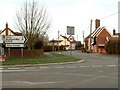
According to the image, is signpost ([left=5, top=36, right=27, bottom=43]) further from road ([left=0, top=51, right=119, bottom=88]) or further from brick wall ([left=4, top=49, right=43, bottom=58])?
road ([left=0, top=51, right=119, bottom=88])

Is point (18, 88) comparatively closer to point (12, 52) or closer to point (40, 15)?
point (12, 52)

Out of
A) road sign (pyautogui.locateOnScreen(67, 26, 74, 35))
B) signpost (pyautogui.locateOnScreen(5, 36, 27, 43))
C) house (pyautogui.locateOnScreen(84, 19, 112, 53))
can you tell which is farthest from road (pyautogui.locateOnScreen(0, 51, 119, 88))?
house (pyautogui.locateOnScreen(84, 19, 112, 53))

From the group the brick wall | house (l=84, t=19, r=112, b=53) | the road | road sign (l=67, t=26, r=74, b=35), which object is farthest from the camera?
house (l=84, t=19, r=112, b=53)

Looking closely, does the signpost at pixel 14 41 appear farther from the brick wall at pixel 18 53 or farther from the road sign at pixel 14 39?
the brick wall at pixel 18 53

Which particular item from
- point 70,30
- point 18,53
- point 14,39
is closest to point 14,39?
point 14,39

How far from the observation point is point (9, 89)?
11.4 metres

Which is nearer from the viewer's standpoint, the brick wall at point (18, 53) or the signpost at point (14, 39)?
the signpost at point (14, 39)

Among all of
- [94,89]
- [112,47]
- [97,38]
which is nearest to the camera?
[94,89]

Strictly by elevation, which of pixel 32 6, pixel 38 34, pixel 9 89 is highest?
pixel 32 6

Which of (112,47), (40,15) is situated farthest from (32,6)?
(112,47)

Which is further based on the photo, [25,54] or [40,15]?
[40,15]

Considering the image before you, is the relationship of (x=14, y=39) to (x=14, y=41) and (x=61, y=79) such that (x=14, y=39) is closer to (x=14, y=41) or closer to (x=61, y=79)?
(x=14, y=41)

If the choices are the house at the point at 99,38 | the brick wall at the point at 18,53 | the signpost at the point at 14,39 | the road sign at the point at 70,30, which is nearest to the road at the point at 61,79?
the road sign at the point at 70,30

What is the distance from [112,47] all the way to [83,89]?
5397 cm
